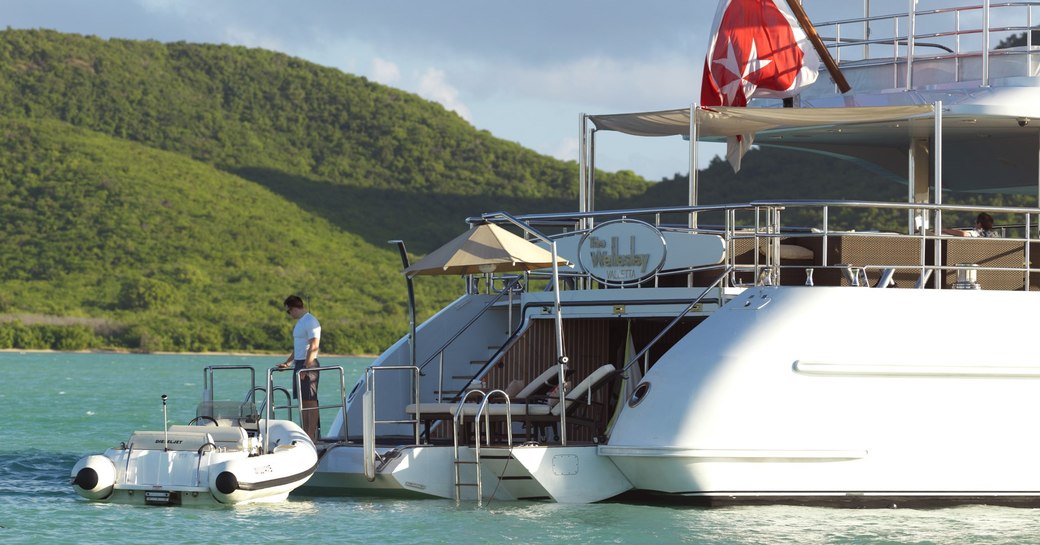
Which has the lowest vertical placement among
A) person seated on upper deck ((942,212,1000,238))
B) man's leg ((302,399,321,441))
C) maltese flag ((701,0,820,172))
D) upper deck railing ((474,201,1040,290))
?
man's leg ((302,399,321,441))

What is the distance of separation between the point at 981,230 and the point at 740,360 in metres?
3.46

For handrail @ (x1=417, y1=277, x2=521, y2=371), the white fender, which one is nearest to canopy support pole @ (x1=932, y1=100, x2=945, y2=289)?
handrail @ (x1=417, y1=277, x2=521, y2=371)

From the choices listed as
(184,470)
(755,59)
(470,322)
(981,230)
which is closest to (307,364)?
(470,322)

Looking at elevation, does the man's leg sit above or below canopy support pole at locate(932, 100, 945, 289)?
below

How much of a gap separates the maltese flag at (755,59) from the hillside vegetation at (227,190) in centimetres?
5025

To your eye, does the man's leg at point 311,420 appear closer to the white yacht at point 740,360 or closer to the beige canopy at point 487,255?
the white yacht at point 740,360

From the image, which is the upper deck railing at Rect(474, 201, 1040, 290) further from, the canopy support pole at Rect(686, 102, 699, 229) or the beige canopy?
the beige canopy

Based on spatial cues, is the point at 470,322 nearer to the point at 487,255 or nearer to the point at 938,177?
the point at 487,255

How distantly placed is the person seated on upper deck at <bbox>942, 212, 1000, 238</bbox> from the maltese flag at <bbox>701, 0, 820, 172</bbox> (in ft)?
5.98

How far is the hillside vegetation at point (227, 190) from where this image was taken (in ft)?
238

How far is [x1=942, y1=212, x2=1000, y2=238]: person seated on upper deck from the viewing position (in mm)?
13719

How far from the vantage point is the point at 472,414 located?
1222cm

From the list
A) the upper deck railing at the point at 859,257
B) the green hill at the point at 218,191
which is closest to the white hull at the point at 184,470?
the upper deck railing at the point at 859,257

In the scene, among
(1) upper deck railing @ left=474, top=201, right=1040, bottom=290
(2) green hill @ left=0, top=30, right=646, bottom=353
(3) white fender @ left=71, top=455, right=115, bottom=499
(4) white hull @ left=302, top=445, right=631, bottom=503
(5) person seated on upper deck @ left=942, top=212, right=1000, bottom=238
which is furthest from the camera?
(2) green hill @ left=0, top=30, right=646, bottom=353
